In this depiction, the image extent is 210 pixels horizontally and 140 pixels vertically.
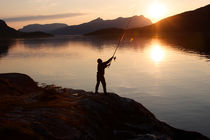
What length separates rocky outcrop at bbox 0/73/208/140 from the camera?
31.9ft

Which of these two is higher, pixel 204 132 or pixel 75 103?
pixel 75 103

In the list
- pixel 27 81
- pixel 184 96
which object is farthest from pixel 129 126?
pixel 27 81

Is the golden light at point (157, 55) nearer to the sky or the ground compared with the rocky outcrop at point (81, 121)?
nearer to the sky

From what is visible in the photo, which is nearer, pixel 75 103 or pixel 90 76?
pixel 75 103

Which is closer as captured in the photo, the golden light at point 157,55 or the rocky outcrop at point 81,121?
the rocky outcrop at point 81,121

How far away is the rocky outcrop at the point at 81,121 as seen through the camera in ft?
31.9

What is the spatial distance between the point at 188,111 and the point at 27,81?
1872 cm

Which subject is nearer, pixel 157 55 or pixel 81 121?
pixel 81 121

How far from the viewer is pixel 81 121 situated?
11.6 m

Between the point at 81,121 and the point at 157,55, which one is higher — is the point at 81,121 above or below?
below

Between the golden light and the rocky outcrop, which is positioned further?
the golden light

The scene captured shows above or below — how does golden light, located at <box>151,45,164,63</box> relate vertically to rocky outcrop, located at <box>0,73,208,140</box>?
above

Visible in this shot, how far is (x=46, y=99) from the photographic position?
15.1 meters

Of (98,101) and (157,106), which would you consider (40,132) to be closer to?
(98,101)
